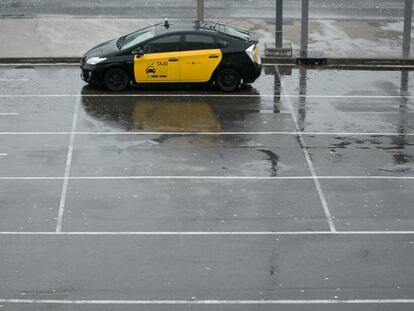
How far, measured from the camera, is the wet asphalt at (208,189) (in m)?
13.1

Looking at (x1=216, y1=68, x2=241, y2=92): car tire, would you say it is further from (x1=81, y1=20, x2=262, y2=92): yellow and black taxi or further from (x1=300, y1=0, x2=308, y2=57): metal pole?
(x1=300, y1=0, x2=308, y2=57): metal pole

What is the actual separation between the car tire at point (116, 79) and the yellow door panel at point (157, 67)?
0.95 feet

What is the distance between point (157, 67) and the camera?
22391 mm

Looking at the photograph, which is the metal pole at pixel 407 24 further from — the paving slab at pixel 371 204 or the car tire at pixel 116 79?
the paving slab at pixel 371 204

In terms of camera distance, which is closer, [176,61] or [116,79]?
[176,61]

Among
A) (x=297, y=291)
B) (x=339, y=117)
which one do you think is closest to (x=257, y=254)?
(x=297, y=291)

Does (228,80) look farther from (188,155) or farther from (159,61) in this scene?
(188,155)

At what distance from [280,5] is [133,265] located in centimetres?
1320

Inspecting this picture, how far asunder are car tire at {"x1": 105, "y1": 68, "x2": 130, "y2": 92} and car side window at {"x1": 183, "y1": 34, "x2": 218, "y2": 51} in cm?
160

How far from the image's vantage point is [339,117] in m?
20.8

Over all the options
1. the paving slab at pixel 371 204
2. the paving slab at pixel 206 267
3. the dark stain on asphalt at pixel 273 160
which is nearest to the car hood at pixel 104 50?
the dark stain on asphalt at pixel 273 160

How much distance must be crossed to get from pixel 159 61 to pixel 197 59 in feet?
2.99

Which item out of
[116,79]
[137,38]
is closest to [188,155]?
[116,79]

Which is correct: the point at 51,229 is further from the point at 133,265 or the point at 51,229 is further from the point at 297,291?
the point at 297,291
